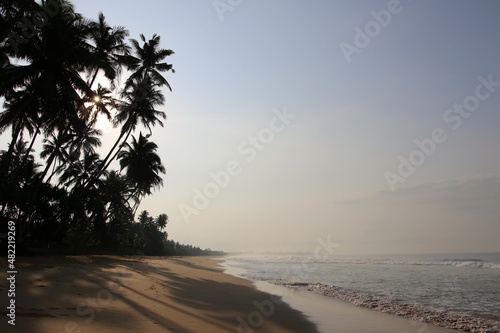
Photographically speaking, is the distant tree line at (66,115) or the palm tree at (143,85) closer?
the distant tree line at (66,115)

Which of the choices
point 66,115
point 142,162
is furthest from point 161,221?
point 66,115

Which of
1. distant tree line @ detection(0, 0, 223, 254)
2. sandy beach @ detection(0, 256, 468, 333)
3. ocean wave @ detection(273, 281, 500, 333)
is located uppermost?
distant tree line @ detection(0, 0, 223, 254)

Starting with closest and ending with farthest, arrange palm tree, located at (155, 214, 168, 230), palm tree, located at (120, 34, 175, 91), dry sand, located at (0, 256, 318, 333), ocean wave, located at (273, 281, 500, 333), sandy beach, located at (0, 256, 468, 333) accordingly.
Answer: dry sand, located at (0, 256, 318, 333) < sandy beach, located at (0, 256, 468, 333) < ocean wave, located at (273, 281, 500, 333) < palm tree, located at (120, 34, 175, 91) < palm tree, located at (155, 214, 168, 230)

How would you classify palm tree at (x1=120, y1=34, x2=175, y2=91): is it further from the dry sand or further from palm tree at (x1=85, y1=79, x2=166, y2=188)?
the dry sand

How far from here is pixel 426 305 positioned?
35.7 ft

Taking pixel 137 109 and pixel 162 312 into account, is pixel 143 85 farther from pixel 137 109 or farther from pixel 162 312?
pixel 162 312

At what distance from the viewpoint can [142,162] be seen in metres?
35.0

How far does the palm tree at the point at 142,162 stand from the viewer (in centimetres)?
3475

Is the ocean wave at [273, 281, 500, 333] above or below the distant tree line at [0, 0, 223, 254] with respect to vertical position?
below

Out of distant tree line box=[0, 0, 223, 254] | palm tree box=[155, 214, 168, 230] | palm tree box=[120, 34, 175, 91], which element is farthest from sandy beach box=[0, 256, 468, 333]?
palm tree box=[155, 214, 168, 230]

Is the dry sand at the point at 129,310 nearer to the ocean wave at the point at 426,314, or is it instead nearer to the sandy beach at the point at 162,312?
the sandy beach at the point at 162,312

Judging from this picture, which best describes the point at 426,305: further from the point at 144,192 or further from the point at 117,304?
the point at 144,192

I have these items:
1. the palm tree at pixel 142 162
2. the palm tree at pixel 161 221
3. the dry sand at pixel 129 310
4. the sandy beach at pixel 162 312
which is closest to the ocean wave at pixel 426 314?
the sandy beach at pixel 162 312

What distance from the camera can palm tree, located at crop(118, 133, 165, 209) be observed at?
34.8 m
